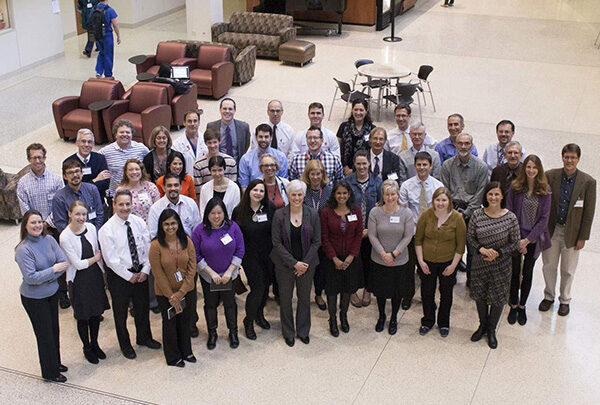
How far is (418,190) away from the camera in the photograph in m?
7.34

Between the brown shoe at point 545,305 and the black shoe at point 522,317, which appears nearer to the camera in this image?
the black shoe at point 522,317

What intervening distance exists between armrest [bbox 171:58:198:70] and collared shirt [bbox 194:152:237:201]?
20.9ft

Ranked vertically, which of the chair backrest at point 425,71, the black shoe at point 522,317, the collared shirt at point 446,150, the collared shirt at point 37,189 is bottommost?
the black shoe at point 522,317

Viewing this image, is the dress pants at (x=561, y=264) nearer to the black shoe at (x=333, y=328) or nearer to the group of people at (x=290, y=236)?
the group of people at (x=290, y=236)

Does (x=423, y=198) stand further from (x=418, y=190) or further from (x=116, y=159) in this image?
(x=116, y=159)

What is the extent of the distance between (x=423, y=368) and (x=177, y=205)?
2.57 m

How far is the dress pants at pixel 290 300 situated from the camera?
272 inches

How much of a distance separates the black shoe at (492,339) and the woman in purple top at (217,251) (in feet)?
7.62

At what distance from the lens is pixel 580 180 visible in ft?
23.2

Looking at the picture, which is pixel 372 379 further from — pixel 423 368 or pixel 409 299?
pixel 409 299

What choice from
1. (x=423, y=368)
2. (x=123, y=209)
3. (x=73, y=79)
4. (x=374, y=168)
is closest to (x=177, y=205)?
(x=123, y=209)

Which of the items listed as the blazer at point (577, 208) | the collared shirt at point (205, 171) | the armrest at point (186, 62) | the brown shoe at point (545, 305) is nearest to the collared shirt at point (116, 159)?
the collared shirt at point (205, 171)

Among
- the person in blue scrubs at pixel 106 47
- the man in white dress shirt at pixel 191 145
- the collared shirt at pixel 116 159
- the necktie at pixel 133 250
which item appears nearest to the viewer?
the necktie at pixel 133 250

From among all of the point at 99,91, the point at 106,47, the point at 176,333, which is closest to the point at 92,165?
the point at 176,333
